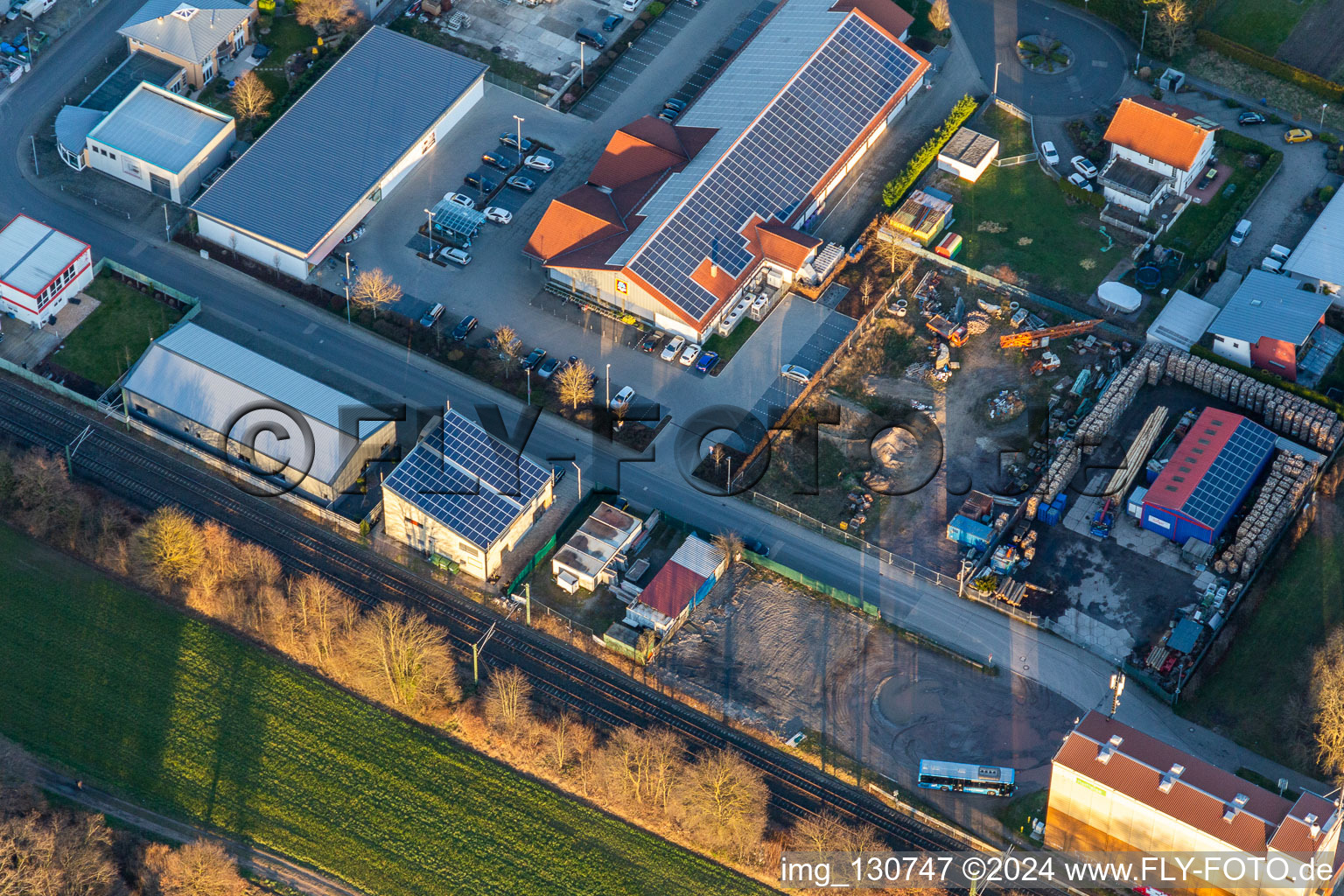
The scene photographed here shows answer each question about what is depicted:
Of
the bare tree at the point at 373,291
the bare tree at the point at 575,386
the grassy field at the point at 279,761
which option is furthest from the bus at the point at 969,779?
the bare tree at the point at 373,291

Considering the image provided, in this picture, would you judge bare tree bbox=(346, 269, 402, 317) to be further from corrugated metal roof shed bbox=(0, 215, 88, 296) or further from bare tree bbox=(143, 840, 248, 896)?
bare tree bbox=(143, 840, 248, 896)

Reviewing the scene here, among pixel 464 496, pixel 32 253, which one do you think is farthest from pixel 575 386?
pixel 32 253

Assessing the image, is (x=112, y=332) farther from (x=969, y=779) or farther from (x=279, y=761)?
(x=969, y=779)

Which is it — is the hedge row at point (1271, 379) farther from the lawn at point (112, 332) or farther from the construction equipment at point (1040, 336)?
the lawn at point (112, 332)

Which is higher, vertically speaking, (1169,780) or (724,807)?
(1169,780)

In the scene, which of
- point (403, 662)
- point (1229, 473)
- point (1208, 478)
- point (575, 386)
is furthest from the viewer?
point (575, 386)

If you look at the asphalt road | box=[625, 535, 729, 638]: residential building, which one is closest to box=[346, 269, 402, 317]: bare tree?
the asphalt road

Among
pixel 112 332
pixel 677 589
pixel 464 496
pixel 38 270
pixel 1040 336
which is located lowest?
pixel 112 332

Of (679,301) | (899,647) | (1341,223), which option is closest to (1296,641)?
(899,647)
